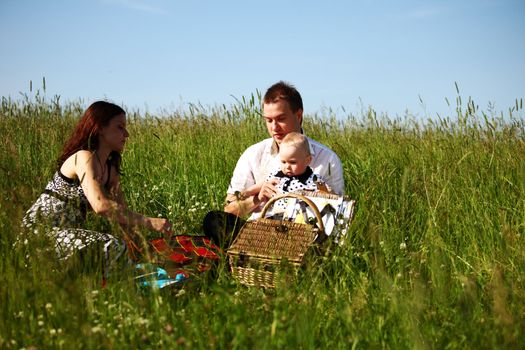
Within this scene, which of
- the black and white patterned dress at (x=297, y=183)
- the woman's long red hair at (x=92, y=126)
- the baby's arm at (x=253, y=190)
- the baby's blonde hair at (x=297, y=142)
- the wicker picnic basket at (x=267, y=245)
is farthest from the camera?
the baby's arm at (x=253, y=190)

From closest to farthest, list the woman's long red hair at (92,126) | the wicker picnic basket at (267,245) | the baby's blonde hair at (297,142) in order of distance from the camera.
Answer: the wicker picnic basket at (267,245)
the woman's long red hair at (92,126)
the baby's blonde hair at (297,142)

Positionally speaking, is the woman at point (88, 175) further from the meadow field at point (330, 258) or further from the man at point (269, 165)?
the man at point (269, 165)

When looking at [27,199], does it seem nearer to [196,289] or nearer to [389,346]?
[196,289]

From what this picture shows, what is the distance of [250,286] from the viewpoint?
374cm

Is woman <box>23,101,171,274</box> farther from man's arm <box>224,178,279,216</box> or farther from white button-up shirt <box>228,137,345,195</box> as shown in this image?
white button-up shirt <box>228,137,345,195</box>

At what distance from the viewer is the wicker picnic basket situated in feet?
12.1

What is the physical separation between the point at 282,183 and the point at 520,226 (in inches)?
65.8

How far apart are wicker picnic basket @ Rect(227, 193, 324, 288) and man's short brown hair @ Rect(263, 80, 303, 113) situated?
105cm

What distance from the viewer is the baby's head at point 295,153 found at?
172 inches

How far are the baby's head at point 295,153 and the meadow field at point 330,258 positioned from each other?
48cm

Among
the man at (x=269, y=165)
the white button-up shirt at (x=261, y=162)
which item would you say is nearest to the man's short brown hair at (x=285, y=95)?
the man at (x=269, y=165)

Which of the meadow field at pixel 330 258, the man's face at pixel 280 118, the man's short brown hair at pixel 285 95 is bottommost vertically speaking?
the meadow field at pixel 330 258

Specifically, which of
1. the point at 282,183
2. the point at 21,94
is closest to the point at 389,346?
the point at 282,183

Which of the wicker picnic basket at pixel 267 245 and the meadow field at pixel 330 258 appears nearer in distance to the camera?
the meadow field at pixel 330 258
